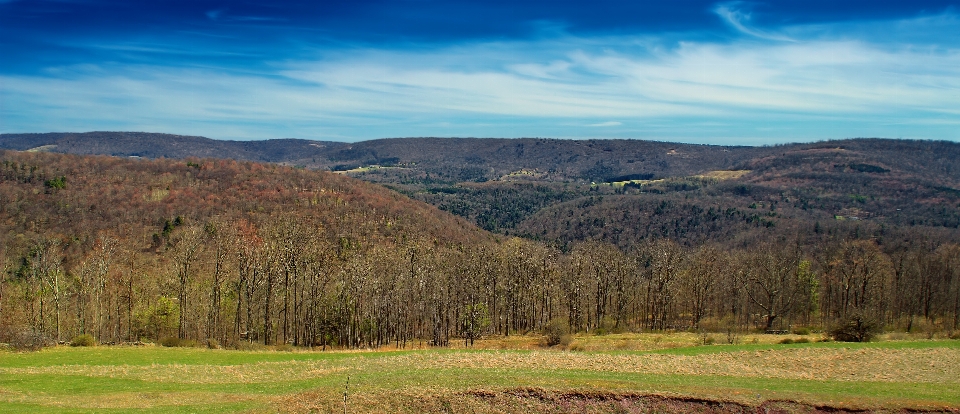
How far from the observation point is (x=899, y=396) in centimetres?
3106

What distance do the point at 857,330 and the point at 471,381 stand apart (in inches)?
1656

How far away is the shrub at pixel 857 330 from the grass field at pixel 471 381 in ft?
34.3

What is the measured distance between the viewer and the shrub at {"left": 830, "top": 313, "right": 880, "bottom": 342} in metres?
53.5

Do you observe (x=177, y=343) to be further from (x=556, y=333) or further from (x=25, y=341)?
(x=556, y=333)

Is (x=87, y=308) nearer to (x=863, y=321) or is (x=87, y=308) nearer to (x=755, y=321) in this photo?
(x=863, y=321)

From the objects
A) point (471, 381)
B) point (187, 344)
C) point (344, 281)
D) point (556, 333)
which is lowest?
point (556, 333)

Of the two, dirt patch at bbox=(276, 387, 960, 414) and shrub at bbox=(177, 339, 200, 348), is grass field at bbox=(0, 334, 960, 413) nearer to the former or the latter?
dirt patch at bbox=(276, 387, 960, 414)

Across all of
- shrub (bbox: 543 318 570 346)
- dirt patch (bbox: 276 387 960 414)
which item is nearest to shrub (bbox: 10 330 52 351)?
dirt patch (bbox: 276 387 960 414)

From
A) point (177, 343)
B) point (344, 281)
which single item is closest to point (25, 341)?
point (177, 343)

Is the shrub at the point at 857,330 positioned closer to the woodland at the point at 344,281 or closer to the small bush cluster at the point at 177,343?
the woodland at the point at 344,281

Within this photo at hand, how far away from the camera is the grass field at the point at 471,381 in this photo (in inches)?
1135

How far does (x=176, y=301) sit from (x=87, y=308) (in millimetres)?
13546

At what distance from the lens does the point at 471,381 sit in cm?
3200

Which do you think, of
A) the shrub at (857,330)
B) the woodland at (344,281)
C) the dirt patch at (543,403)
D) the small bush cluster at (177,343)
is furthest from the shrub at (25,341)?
the shrub at (857,330)
